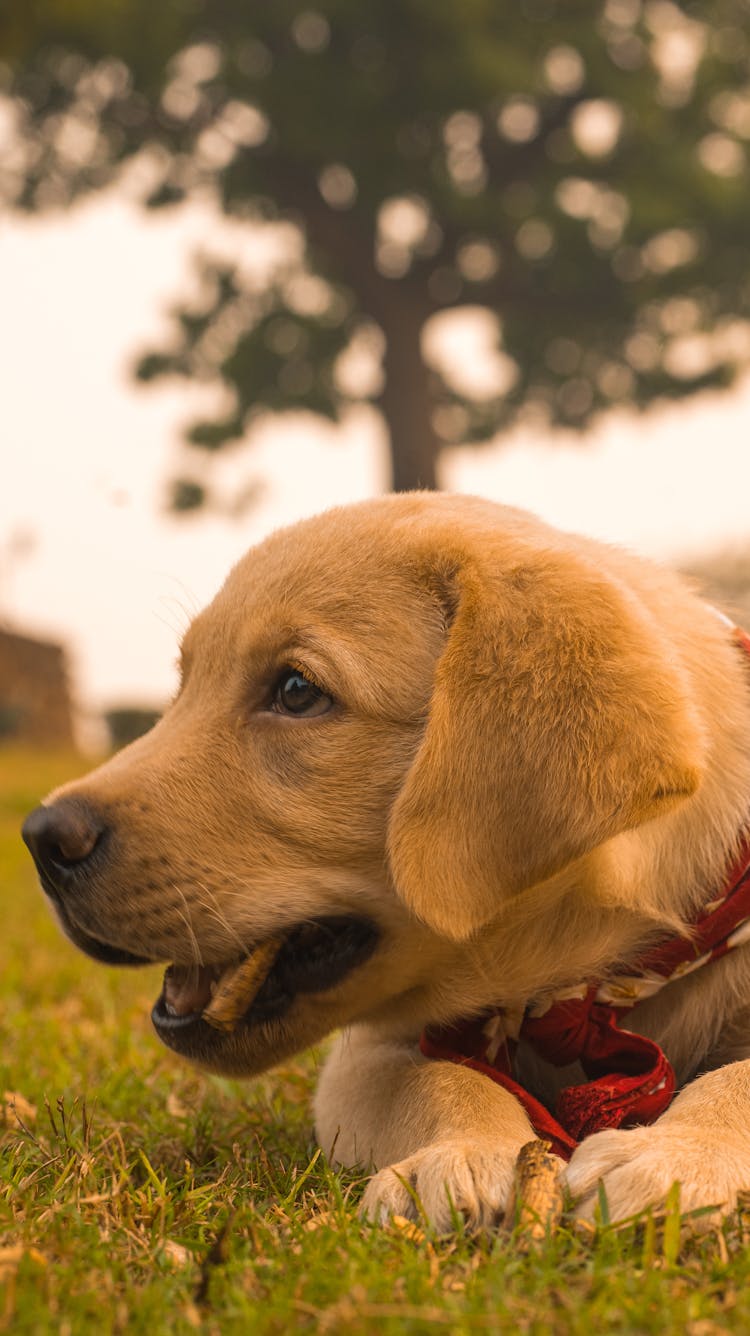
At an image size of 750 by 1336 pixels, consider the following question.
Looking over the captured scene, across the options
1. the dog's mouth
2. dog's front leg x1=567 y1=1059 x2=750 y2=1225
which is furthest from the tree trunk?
dog's front leg x1=567 y1=1059 x2=750 y2=1225

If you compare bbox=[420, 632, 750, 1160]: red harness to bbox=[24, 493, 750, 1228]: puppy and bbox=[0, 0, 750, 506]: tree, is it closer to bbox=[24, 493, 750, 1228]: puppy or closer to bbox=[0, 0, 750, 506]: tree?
bbox=[24, 493, 750, 1228]: puppy

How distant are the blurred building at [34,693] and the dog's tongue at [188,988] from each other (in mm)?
22687

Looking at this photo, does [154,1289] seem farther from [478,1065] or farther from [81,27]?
[81,27]

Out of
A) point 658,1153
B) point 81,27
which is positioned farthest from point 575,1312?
point 81,27

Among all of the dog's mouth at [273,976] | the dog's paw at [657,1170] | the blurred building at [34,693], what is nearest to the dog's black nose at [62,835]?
the dog's mouth at [273,976]

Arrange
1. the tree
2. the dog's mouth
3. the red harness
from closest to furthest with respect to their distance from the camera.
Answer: the red harness < the dog's mouth < the tree

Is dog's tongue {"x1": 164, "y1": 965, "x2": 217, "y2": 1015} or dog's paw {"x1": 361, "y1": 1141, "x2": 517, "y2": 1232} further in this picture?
dog's tongue {"x1": 164, "y1": 965, "x2": 217, "y2": 1015}

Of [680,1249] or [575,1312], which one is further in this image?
[680,1249]

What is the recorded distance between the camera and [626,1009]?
9.27ft

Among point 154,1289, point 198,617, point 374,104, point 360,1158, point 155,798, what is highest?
point 374,104

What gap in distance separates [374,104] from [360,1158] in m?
22.1

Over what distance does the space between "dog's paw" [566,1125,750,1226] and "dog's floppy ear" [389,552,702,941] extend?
48cm

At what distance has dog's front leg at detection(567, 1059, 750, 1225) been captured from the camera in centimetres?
216

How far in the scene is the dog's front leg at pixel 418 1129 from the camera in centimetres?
224
